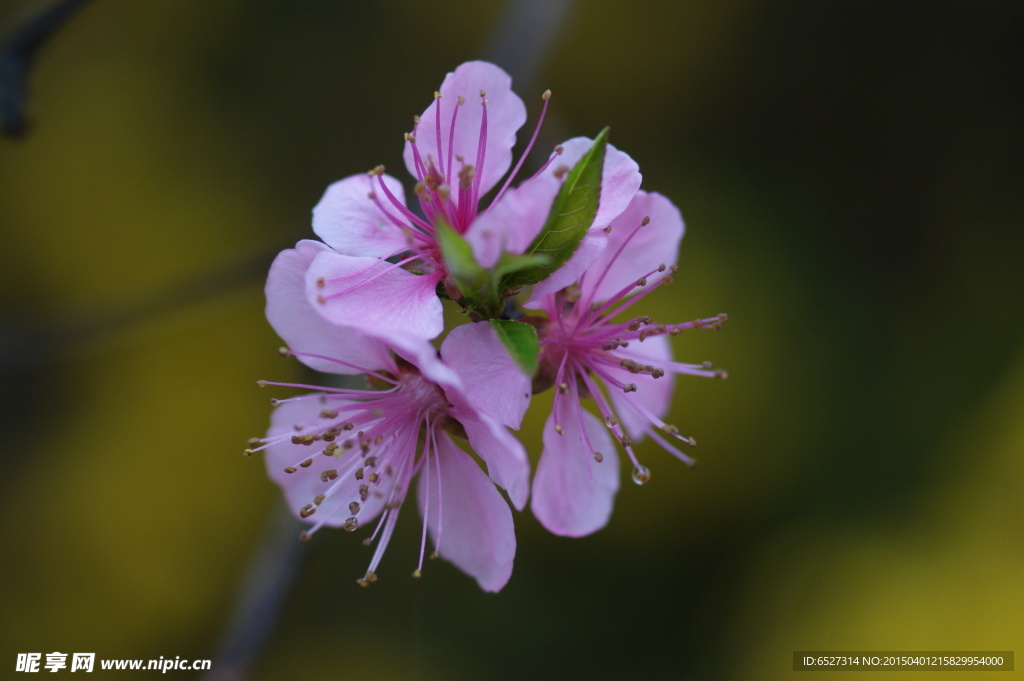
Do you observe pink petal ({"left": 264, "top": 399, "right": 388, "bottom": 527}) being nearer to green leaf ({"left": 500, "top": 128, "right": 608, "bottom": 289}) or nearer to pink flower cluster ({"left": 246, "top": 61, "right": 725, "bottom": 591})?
pink flower cluster ({"left": 246, "top": 61, "right": 725, "bottom": 591})

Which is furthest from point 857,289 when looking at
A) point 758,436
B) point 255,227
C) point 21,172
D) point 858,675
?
point 21,172

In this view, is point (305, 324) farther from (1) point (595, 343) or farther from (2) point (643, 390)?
(2) point (643, 390)

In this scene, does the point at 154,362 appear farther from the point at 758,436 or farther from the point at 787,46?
the point at 787,46

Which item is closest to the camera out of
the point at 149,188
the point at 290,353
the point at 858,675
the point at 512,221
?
the point at 512,221

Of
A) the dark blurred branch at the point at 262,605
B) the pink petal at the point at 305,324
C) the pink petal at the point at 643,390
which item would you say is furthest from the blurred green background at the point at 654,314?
the pink petal at the point at 305,324

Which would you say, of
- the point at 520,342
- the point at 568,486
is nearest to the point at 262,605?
the point at 568,486
